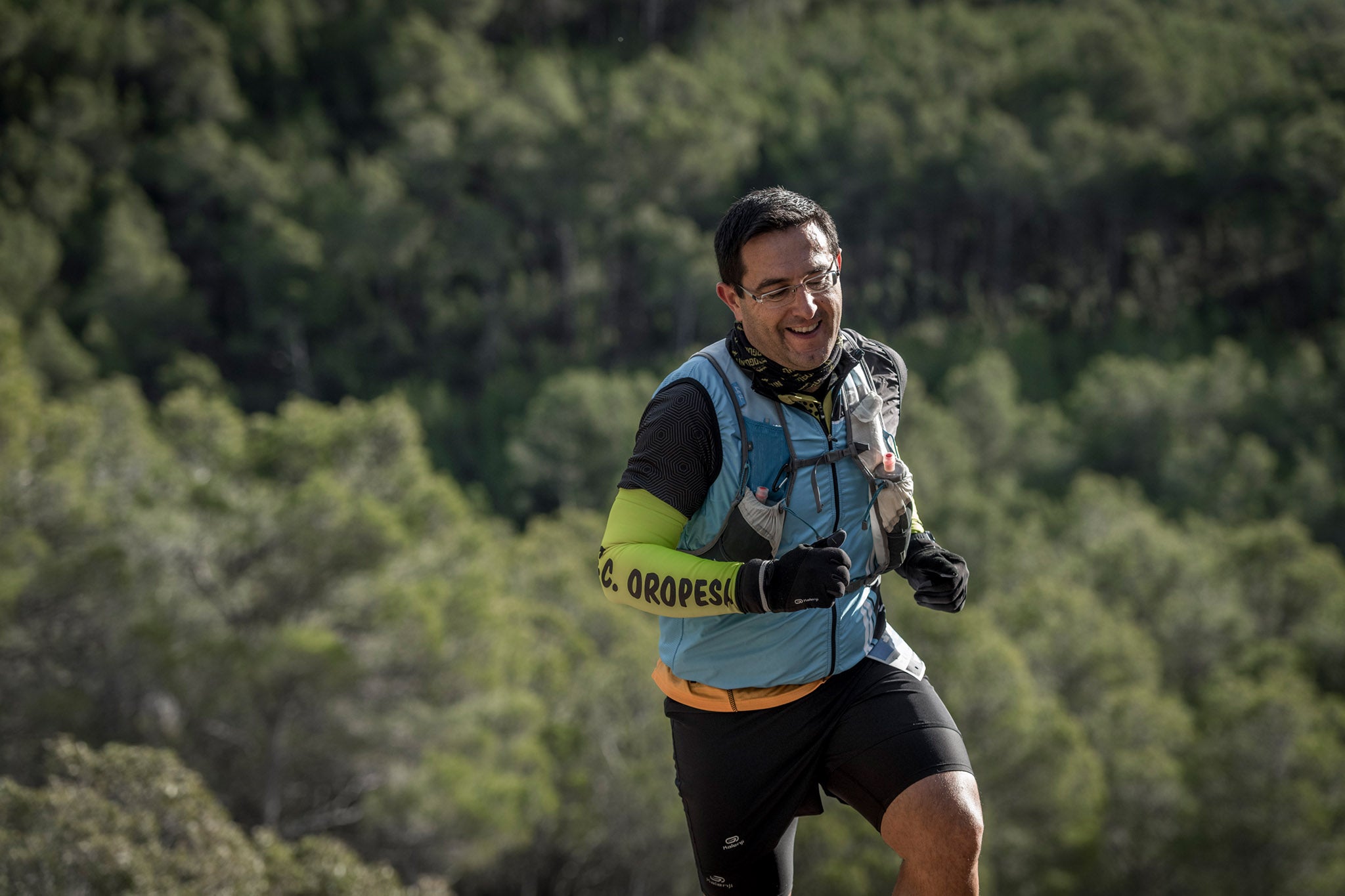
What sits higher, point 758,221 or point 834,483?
point 758,221

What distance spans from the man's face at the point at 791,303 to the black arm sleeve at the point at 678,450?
20cm

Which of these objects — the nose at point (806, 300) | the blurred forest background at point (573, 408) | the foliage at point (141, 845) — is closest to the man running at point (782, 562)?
the nose at point (806, 300)

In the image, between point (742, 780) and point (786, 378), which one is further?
point (742, 780)

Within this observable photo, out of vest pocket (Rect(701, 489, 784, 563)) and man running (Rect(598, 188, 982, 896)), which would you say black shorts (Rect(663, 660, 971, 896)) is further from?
vest pocket (Rect(701, 489, 784, 563))

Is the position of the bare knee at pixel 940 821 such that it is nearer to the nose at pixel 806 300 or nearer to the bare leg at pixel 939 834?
the bare leg at pixel 939 834

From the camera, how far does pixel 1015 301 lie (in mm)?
43375

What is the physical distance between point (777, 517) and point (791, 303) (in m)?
0.45

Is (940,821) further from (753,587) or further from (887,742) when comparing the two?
(753,587)

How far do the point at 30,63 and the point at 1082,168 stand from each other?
38046 millimetres

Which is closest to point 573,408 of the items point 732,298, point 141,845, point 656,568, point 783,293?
point 141,845

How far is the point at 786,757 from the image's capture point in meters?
2.67

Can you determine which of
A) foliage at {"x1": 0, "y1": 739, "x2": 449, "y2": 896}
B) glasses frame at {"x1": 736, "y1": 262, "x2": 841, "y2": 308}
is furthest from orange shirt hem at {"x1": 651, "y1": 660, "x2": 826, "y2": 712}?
foliage at {"x1": 0, "y1": 739, "x2": 449, "y2": 896}

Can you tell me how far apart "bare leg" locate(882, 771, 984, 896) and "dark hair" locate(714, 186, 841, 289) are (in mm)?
1117

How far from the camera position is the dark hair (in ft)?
8.35
